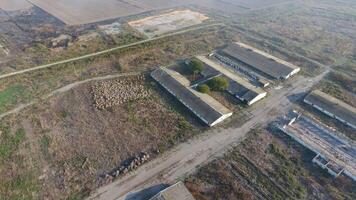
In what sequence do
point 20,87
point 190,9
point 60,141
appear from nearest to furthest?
point 60,141 < point 20,87 < point 190,9

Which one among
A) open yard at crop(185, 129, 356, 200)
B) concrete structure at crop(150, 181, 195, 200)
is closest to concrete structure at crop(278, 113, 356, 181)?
open yard at crop(185, 129, 356, 200)

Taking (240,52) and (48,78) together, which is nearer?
(48,78)

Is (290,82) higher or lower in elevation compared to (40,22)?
higher

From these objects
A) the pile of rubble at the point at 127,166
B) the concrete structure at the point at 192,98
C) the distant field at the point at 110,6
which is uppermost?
the concrete structure at the point at 192,98

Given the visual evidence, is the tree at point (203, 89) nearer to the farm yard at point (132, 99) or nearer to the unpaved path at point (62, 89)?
the farm yard at point (132, 99)

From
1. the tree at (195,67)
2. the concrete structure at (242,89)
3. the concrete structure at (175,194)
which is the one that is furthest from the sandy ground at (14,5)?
the concrete structure at (175,194)

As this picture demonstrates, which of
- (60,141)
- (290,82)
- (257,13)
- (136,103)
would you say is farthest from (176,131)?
(257,13)

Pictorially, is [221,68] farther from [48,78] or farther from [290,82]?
[48,78]
